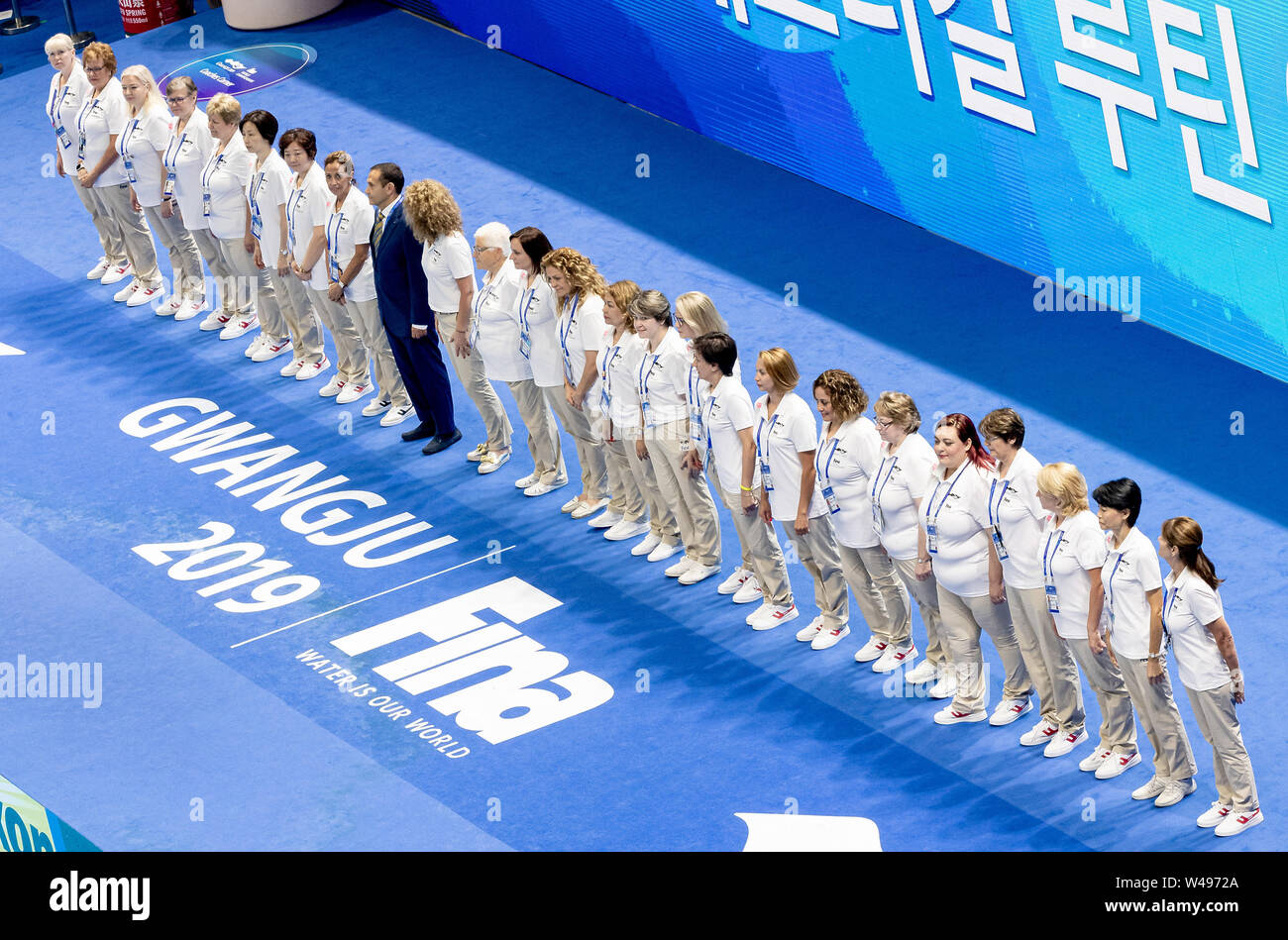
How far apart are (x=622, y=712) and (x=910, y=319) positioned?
4.42m

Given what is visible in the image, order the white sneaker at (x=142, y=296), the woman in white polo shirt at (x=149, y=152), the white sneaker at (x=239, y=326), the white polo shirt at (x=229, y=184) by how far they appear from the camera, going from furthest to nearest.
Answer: the white sneaker at (x=142, y=296) < the white sneaker at (x=239, y=326) < the woman in white polo shirt at (x=149, y=152) < the white polo shirt at (x=229, y=184)

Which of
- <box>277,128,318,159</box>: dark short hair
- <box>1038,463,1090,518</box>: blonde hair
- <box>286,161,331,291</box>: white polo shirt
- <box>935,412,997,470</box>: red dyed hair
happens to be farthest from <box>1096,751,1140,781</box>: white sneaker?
<box>277,128,318,159</box>: dark short hair

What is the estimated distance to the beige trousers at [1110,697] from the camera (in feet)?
30.2

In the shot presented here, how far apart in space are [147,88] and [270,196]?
5.40 ft

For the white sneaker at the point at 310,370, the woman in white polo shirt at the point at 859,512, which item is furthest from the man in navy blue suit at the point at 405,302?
the woman in white polo shirt at the point at 859,512

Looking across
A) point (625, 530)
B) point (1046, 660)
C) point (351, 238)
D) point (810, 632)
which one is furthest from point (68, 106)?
point (1046, 660)

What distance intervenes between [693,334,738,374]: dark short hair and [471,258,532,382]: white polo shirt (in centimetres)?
168

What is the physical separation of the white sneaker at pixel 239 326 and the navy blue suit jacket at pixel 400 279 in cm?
224

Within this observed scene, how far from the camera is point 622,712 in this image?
1016 cm

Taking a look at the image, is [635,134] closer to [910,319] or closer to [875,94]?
[875,94]

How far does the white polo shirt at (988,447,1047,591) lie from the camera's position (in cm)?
923

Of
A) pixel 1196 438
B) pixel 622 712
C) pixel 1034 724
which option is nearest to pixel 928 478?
pixel 1034 724

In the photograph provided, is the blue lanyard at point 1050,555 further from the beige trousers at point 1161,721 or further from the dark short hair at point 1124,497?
the beige trousers at point 1161,721

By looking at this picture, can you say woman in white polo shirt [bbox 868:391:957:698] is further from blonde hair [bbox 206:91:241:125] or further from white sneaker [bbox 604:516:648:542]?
blonde hair [bbox 206:91:241:125]
